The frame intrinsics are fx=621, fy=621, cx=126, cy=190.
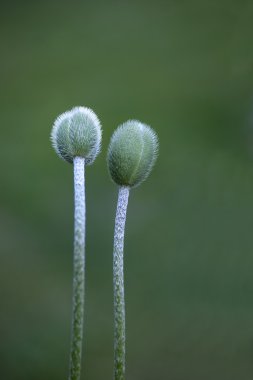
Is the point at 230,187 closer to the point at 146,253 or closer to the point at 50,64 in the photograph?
the point at 146,253

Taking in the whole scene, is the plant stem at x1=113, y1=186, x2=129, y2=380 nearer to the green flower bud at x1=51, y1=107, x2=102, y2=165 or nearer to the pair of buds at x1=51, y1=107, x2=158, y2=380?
the pair of buds at x1=51, y1=107, x2=158, y2=380

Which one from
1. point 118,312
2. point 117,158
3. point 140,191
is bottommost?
point 118,312

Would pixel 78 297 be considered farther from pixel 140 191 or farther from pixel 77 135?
pixel 140 191

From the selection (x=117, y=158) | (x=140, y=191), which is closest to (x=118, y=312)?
(x=117, y=158)

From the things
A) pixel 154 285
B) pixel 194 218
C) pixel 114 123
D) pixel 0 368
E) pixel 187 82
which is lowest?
pixel 0 368

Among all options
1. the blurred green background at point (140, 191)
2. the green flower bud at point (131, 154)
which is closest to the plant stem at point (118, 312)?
the green flower bud at point (131, 154)

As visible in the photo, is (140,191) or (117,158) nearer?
(117,158)

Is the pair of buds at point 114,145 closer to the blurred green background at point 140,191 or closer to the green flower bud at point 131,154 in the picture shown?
the green flower bud at point 131,154

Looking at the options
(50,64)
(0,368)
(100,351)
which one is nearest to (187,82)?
(50,64)
